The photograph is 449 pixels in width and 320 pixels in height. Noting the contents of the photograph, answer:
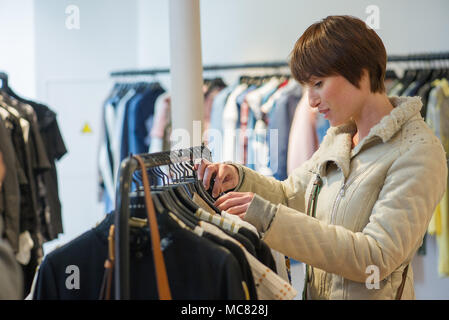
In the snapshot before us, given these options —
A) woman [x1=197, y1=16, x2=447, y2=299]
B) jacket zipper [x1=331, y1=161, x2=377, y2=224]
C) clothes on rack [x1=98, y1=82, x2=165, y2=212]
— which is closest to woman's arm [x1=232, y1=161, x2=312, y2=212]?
woman [x1=197, y1=16, x2=447, y2=299]

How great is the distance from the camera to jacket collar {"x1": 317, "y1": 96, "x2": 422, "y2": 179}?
4.75 ft

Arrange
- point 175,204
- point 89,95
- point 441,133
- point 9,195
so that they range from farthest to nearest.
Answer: point 89,95 → point 441,133 → point 9,195 → point 175,204

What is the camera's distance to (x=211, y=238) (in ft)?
3.71

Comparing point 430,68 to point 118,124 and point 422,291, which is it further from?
point 118,124

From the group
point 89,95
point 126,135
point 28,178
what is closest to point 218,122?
point 126,135

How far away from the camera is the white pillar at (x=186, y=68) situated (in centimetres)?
213

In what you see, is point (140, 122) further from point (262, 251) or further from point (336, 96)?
point (262, 251)

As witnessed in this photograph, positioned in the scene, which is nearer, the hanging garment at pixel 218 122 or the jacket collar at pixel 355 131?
the jacket collar at pixel 355 131

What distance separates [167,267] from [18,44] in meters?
3.56

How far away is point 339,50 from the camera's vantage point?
55.9 inches

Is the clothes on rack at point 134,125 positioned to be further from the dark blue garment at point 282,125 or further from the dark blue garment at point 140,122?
the dark blue garment at point 282,125

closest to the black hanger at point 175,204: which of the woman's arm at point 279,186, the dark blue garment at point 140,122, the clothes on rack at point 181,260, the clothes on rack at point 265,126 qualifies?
the clothes on rack at point 181,260

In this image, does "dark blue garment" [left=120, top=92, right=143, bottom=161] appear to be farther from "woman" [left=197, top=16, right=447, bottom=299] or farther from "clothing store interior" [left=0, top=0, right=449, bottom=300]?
"woman" [left=197, top=16, right=447, bottom=299]
